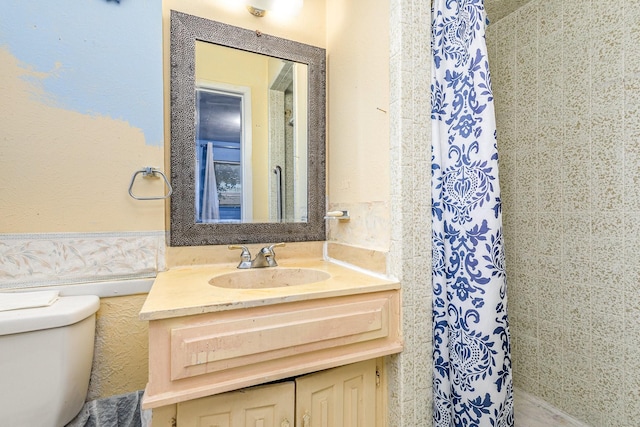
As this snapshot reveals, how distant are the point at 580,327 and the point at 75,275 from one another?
2.05m

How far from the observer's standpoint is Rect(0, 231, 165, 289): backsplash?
3.09 ft

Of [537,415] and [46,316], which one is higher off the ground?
[46,316]

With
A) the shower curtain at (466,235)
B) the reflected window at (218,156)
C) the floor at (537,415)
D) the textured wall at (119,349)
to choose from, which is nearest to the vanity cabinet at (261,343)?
the shower curtain at (466,235)

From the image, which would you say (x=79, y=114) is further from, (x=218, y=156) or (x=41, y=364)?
(x=41, y=364)

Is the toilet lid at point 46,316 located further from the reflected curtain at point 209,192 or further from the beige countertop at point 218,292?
the reflected curtain at point 209,192

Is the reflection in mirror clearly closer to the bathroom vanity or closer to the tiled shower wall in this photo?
the bathroom vanity

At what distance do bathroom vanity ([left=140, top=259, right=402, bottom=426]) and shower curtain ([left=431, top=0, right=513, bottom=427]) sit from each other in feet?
0.67

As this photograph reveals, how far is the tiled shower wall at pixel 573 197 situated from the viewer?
1.18 metres

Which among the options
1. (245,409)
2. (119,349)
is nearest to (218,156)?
(119,349)

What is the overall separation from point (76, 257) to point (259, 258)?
62cm

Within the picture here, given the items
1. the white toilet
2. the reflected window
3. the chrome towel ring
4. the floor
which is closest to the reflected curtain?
the reflected window

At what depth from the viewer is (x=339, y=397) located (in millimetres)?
927

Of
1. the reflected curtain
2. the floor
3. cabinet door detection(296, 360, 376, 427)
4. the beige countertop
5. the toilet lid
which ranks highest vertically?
the reflected curtain

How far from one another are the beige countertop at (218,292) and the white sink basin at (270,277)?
0.10 ft
